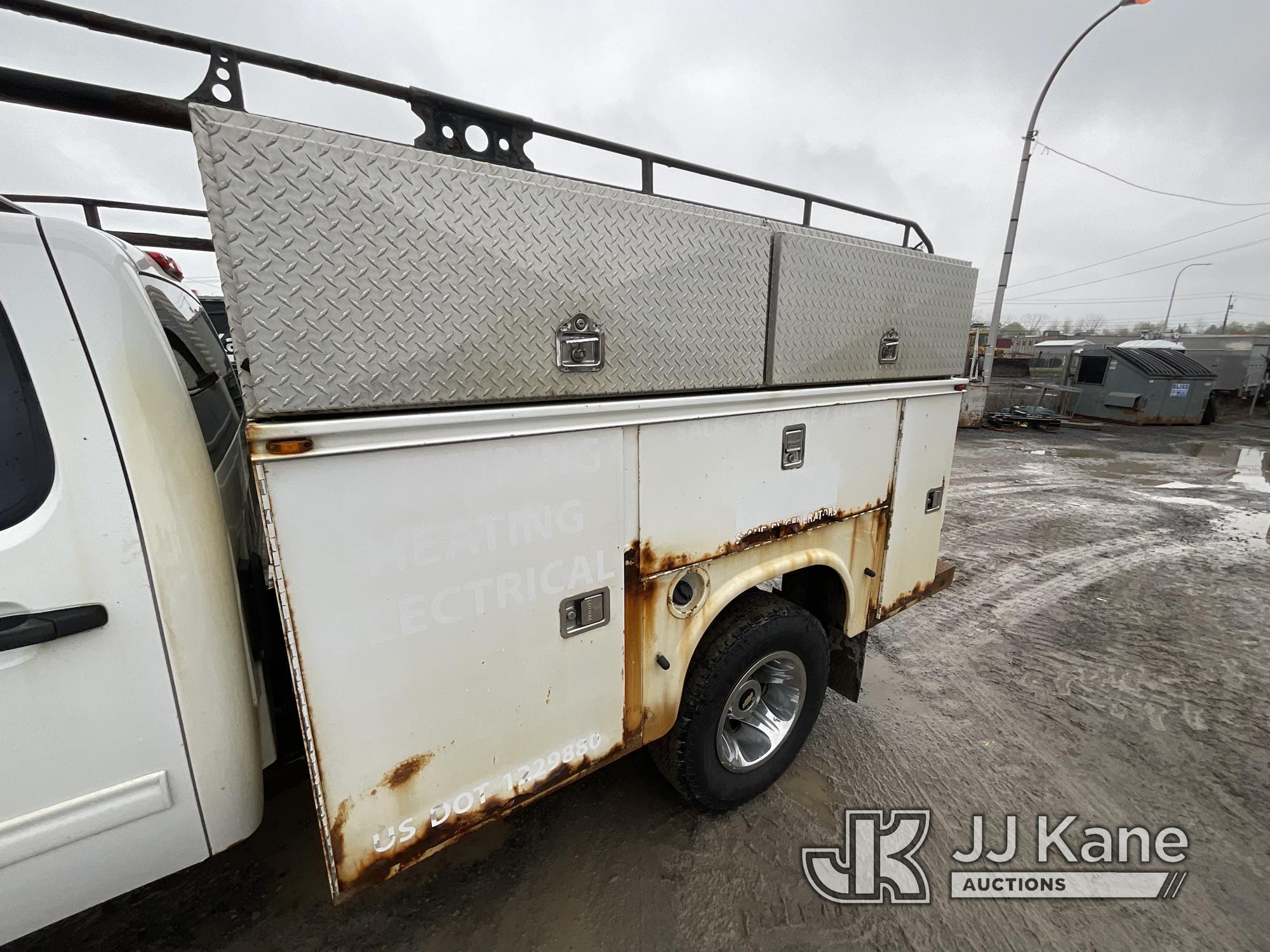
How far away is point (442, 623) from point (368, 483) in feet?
1.36

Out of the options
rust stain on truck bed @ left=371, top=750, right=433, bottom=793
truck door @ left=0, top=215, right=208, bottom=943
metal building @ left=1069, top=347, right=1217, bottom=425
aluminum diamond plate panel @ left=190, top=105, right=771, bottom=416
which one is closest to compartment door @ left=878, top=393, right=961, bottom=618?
aluminum diamond plate panel @ left=190, top=105, right=771, bottom=416

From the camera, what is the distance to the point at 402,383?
1.30m

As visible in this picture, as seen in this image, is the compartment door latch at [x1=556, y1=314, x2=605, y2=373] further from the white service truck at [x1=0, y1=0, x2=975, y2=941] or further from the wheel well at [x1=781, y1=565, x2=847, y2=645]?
the wheel well at [x1=781, y1=565, x2=847, y2=645]

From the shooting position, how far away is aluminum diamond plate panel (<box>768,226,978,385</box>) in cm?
199

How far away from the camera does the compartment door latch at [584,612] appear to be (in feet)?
5.41

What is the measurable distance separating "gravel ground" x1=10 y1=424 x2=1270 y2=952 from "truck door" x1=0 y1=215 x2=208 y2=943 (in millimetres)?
1013

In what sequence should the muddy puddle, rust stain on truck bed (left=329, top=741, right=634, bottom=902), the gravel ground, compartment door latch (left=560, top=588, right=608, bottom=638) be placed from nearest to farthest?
rust stain on truck bed (left=329, top=741, right=634, bottom=902) → compartment door latch (left=560, top=588, right=608, bottom=638) → the gravel ground → the muddy puddle

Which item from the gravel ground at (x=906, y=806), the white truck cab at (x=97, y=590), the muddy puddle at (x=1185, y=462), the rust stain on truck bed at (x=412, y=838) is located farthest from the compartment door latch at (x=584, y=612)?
the muddy puddle at (x=1185, y=462)

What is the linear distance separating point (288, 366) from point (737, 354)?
1.34 m

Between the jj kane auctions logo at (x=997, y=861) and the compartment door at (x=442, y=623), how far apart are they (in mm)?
1326

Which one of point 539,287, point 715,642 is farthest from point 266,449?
point 715,642

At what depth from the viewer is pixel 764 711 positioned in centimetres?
260

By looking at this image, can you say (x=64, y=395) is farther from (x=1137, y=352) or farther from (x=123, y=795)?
(x=1137, y=352)

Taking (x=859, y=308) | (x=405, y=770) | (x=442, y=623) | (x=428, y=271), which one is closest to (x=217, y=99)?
(x=428, y=271)
